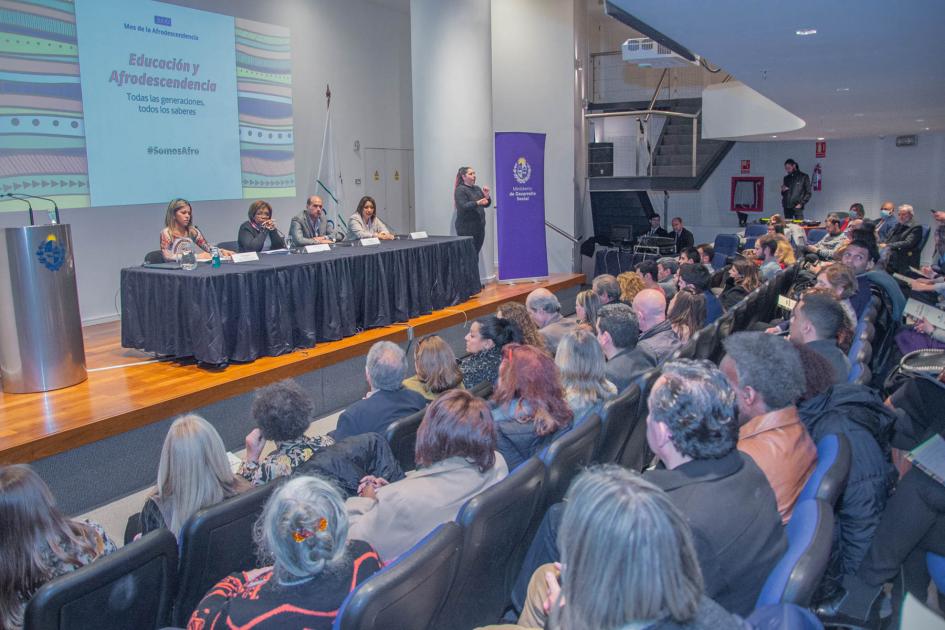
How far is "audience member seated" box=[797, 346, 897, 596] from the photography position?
2355 mm

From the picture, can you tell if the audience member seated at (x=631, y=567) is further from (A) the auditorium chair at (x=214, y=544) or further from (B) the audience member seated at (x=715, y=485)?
(A) the auditorium chair at (x=214, y=544)

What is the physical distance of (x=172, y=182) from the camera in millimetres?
7312

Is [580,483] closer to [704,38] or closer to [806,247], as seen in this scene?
[704,38]

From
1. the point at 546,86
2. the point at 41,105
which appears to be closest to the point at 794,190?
the point at 546,86

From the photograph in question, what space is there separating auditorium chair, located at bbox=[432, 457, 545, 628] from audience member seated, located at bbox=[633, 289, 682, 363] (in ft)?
7.17

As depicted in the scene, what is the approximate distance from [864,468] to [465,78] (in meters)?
6.75

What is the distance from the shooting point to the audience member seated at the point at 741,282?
5.79 m

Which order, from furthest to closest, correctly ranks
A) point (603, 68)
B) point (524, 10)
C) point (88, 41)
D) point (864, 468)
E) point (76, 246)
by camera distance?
point (603, 68), point (524, 10), point (76, 246), point (88, 41), point (864, 468)

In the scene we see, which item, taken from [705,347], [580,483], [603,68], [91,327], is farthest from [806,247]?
[580,483]

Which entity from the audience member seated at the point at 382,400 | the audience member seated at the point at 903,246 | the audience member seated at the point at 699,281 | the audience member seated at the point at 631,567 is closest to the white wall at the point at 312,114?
the audience member seated at the point at 382,400

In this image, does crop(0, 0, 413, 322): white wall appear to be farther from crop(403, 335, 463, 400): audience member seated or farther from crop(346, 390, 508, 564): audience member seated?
crop(346, 390, 508, 564): audience member seated

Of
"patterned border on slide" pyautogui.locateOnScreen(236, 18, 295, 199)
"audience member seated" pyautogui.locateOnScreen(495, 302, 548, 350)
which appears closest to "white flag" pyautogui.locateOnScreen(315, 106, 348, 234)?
"patterned border on slide" pyautogui.locateOnScreen(236, 18, 295, 199)

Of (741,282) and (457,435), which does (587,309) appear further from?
(457,435)

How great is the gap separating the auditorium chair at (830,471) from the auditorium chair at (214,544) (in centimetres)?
153
